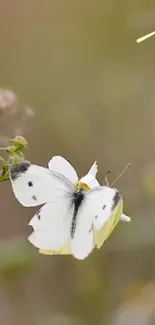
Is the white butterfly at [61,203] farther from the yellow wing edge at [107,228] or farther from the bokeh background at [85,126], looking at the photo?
the bokeh background at [85,126]

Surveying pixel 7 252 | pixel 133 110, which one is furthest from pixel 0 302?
pixel 133 110

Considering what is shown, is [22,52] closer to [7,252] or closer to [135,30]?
[135,30]

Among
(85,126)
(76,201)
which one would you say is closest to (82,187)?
(76,201)

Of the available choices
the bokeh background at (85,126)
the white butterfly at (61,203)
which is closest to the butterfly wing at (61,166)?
the white butterfly at (61,203)

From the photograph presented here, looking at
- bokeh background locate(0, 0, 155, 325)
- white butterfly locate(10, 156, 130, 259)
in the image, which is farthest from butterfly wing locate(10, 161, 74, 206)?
bokeh background locate(0, 0, 155, 325)

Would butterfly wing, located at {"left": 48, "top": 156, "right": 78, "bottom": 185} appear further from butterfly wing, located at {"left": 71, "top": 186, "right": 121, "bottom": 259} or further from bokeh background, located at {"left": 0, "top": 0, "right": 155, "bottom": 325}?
bokeh background, located at {"left": 0, "top": 0, "right": 155, "bottom": 325}

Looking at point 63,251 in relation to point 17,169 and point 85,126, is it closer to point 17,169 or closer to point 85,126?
point 17,169

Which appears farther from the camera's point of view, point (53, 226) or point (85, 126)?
point (85, 126)
